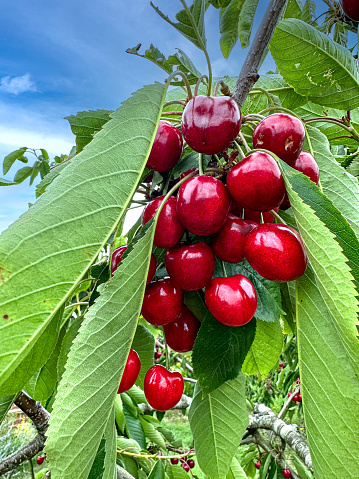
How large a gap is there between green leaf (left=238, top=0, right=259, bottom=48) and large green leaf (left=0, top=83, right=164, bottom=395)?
0.82m

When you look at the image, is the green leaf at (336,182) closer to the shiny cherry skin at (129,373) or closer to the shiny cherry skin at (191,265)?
the shiny cherry skin at (191,265)

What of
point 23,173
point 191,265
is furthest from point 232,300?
point 23,173

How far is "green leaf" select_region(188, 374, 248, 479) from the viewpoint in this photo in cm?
91

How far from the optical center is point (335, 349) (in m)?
0.58

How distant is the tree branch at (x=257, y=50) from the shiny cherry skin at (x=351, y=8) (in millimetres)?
383

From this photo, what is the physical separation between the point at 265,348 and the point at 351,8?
101cm

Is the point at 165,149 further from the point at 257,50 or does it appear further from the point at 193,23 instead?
the point at 257,50

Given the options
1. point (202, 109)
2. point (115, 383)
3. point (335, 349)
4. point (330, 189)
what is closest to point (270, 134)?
point (202, 109)

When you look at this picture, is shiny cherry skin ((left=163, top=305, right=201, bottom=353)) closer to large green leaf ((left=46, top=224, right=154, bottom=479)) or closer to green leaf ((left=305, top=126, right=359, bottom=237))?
large green leaf ((left=46, top=224, right=154, bottom=479))

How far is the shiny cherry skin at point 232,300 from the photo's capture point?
0.65 metres

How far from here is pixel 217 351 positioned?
28.8 inches

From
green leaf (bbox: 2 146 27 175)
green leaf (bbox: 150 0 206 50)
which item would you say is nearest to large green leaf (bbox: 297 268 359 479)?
green leaf (bbox: 150 0 206 50)

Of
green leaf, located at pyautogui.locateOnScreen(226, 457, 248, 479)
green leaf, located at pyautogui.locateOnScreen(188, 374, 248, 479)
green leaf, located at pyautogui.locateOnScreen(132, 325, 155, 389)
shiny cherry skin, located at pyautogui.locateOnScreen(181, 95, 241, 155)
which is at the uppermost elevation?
shiny cherry skin, located at pyautogui.locateOnScreen(181, 95, 241, 155)

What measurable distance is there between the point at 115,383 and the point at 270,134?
499mm
